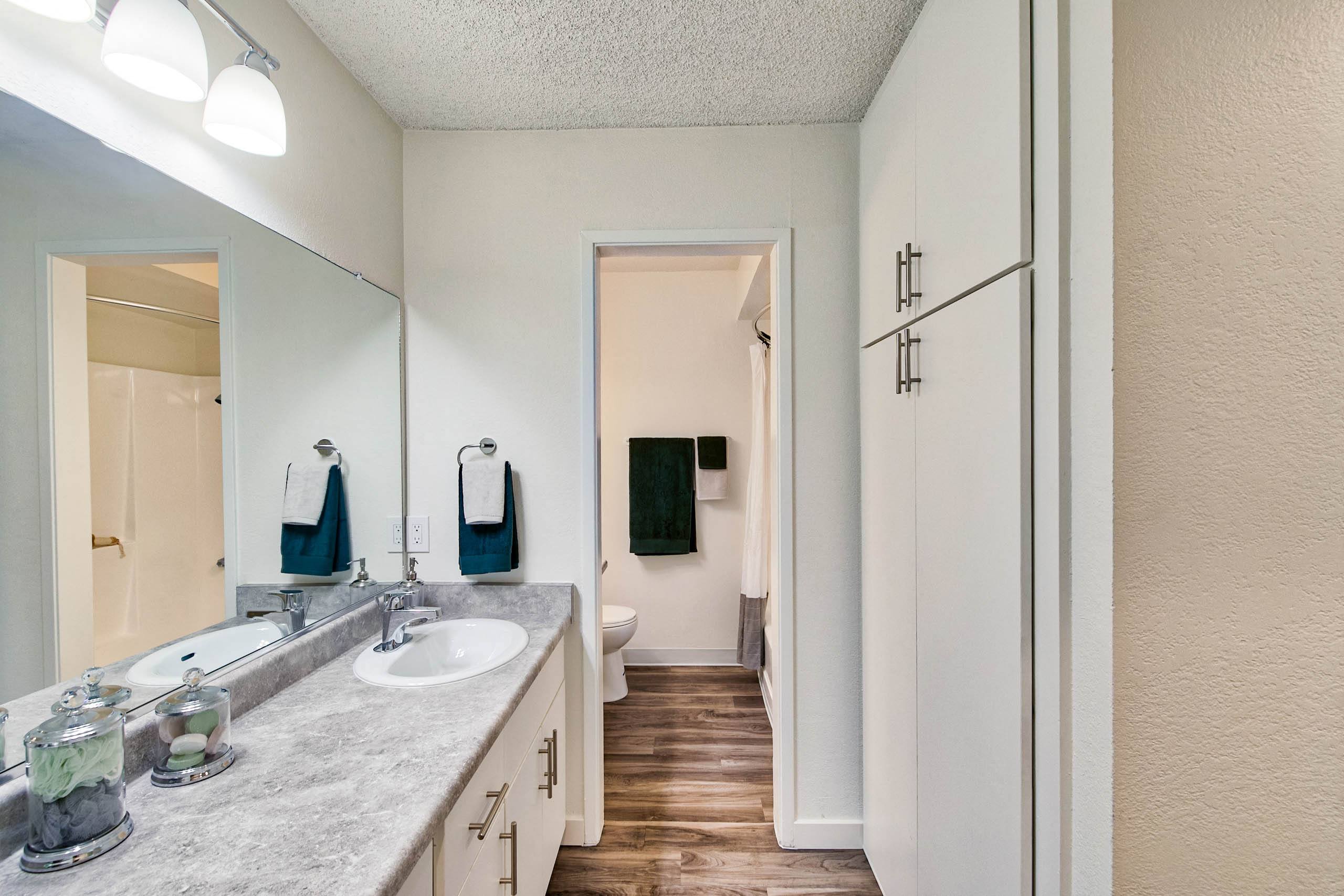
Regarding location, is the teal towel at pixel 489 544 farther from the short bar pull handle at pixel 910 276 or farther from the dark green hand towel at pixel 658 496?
the dark green hand towel at pixel 658 496

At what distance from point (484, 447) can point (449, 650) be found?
64 centimetres

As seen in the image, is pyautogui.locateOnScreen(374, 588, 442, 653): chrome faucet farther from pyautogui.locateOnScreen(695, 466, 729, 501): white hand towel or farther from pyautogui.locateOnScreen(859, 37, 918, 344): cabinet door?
pyautogui.locateOnScreen(695, 466, 729, 501): white hand towel

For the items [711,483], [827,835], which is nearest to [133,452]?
[827,835]

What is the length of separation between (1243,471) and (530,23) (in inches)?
67.1

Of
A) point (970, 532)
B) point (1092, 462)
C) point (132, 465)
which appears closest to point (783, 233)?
point (970, 532)

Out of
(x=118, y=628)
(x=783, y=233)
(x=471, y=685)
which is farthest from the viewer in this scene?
(x=783, y=233)

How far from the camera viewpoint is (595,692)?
74.2 inches

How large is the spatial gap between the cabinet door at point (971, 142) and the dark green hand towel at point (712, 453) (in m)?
2.08

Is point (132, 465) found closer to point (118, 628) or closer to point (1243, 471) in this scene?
point (118, 628)

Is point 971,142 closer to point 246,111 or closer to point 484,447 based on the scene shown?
point 246,111

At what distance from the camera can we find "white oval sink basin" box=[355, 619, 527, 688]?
143cm

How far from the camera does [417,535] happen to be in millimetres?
1865

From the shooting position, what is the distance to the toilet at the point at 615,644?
278 centimetres

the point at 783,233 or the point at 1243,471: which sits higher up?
the point at 783,233
